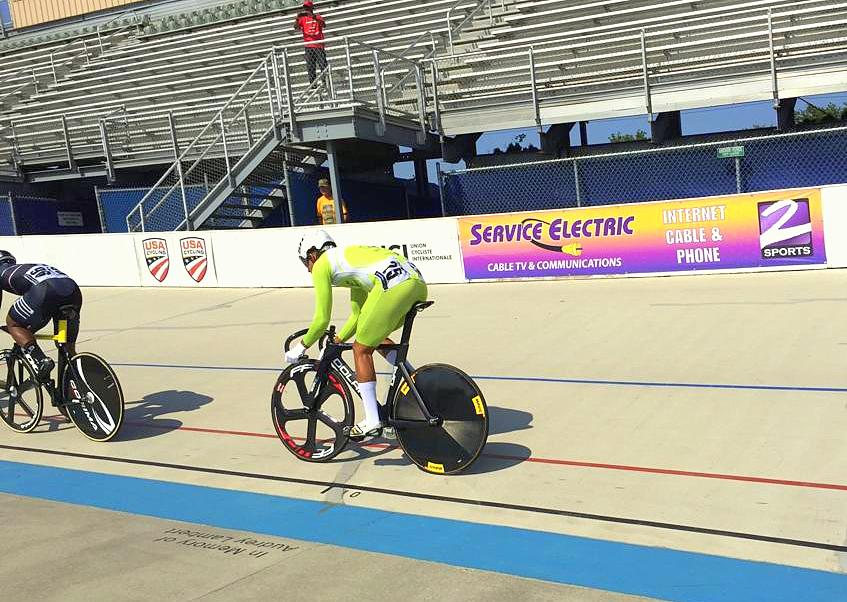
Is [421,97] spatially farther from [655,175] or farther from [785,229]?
[785,229]

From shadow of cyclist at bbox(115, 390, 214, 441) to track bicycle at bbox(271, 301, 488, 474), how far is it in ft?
5.74

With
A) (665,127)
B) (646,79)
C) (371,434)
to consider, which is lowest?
(371,434)

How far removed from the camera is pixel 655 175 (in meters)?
15.0

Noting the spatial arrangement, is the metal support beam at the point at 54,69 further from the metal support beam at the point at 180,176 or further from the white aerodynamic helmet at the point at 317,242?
the white aerodynamic helmet at the point at 317,242

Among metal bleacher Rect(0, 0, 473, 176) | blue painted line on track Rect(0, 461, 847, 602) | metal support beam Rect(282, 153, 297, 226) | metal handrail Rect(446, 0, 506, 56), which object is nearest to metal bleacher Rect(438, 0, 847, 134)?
metal handrail Rect(446, 0, 506, 56)

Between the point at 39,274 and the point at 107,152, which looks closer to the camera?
the point at 39,274

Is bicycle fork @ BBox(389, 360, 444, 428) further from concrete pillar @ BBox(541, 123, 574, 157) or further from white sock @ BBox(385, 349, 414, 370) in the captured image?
concrete pillar @ BBox(541, 123, 574, 157)

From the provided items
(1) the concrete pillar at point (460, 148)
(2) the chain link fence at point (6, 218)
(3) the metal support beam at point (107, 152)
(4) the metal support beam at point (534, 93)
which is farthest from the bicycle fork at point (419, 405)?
(2) the chain link fence at point (6, 218)

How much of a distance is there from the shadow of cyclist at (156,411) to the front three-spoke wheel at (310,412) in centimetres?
161

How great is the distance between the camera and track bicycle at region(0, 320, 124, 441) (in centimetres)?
659

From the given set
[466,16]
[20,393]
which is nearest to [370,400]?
[20,393]

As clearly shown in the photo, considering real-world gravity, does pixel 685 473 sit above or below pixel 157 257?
below

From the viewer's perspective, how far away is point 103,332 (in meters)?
12.1

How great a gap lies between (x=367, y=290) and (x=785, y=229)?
7.53 meters
